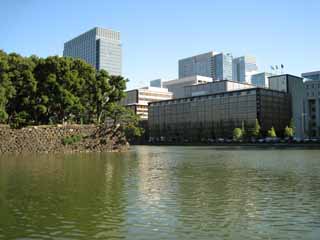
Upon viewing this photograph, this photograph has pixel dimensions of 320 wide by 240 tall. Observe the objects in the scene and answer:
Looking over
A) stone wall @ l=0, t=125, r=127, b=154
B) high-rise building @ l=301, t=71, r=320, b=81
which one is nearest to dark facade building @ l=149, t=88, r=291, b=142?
high-rise building @ l=301, t=71, r=320, b=81

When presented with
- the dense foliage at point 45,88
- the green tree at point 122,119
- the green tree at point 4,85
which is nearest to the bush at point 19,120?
the dense foliage at point 45,88

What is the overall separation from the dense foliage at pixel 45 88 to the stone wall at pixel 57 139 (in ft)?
6.25

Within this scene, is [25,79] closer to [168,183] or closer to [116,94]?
[116,94]

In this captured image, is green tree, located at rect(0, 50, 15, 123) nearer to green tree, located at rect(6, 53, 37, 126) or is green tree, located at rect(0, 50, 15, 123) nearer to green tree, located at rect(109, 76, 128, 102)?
green tree, located at rect(6, 53, 37, 126)

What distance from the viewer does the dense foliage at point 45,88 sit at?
5925 cm

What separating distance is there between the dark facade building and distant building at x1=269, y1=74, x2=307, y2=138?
4.78 m

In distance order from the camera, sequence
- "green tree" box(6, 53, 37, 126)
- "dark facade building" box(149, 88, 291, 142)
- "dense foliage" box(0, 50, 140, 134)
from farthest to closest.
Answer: "dark facade building" box(149, 88, 291, 142) → "green tree" box(6, 53, 37, 126) → "dense foliage" box(0, 50, 140, 134)

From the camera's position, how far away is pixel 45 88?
202ft

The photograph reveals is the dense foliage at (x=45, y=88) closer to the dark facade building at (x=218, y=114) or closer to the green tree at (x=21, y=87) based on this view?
the green tree at (x=21, y=87)

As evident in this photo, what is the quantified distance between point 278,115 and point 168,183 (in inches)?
5465

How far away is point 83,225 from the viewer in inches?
499

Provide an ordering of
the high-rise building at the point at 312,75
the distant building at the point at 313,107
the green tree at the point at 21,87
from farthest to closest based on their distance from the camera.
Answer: the high-rise building at the point at 312,75 < the distant building at the point at 313,107 < the green tree at the point at 21,87

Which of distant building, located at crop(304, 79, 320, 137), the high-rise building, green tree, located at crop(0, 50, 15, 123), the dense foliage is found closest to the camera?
green tree, located at crop(0, 50, 15, 123)

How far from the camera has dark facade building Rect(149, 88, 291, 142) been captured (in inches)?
5881
